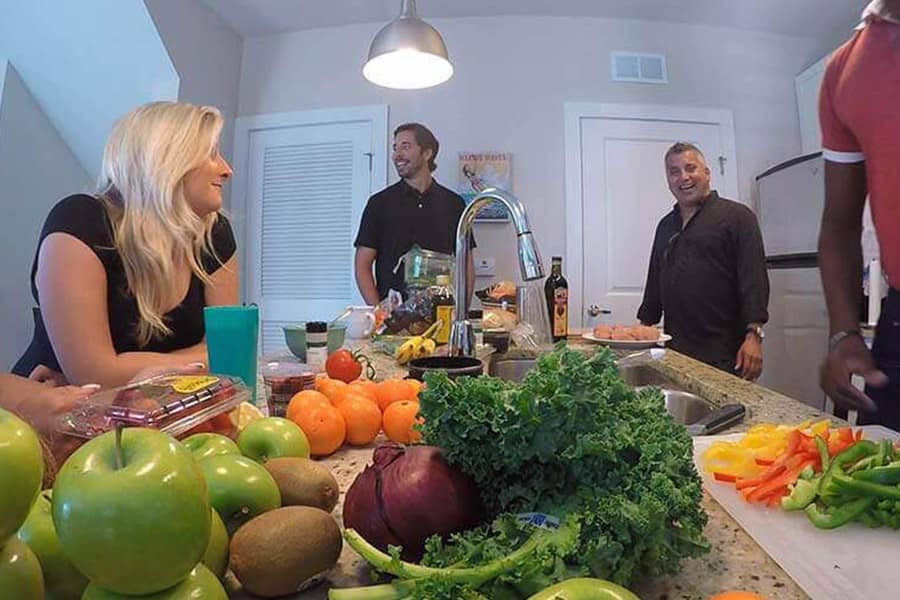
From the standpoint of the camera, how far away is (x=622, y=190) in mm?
3281

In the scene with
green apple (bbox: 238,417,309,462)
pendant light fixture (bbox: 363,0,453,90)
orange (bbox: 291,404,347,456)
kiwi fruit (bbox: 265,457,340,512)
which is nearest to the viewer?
kiwi fruit (bbox: 265,457,340,512)

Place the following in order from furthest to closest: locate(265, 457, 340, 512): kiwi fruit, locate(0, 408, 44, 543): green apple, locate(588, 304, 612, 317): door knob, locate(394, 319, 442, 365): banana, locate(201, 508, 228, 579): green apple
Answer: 1. locate(588, 304, 612, 317): door knob
2. locate(394, 319, 442, 365): banana
3. locate(265, 457, 340, 512): kiwi fruit
4. locate(201, 508, 228, 579): green apple
5. locate(0, 408, 44, 543): green apple

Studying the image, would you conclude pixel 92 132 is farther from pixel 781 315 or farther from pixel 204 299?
pixel 781 315

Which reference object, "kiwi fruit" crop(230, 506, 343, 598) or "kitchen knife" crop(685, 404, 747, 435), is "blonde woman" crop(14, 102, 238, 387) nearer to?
"kiwi fruit" crop(230, 506, 343, 598)

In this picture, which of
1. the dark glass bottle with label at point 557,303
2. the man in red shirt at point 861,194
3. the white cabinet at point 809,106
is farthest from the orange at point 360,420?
the white cabinet at point 809,106

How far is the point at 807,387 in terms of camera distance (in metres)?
2.91

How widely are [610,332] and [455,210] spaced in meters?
1.37

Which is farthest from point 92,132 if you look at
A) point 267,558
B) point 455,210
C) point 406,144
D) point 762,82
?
point 762,82

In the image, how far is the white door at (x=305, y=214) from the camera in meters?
3.34

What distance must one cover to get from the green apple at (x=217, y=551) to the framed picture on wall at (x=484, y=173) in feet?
9.67

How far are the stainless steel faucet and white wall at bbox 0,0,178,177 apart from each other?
2451 mm

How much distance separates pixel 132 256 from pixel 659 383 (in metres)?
1.34

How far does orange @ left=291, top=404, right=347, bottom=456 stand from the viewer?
69cm

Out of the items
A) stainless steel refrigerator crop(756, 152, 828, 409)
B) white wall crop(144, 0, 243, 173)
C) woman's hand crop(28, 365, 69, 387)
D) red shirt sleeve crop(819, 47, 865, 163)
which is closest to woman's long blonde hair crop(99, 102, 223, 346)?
woman's hand crop(28, 365, 69, 387)
